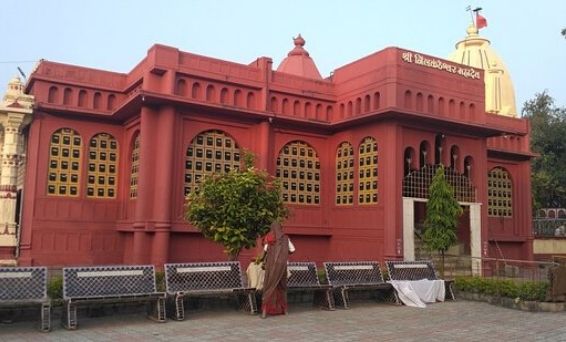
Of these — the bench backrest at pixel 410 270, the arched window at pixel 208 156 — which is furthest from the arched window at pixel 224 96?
the bench backrest at pixel 410 270

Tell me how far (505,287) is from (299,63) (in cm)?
1435

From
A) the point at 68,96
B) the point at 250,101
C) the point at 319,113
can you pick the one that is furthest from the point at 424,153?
the point at 68,96

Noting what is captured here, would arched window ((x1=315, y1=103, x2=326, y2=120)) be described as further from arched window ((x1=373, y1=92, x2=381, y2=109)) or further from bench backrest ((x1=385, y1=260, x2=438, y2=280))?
bench backrest ((x1=385, y1=260, x2=438, y2=280))

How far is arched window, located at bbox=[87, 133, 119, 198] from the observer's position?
16.8 meters

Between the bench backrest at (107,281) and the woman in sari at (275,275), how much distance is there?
1.96 meters

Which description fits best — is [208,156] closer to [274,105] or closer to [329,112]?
[274,105]

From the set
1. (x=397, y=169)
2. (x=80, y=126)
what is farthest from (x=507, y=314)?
(x=80, y=126)

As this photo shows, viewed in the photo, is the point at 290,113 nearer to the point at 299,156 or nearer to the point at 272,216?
the point at 299,156

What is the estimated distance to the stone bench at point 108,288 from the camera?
8414 millimetres

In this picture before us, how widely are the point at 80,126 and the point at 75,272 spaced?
899 centimetres

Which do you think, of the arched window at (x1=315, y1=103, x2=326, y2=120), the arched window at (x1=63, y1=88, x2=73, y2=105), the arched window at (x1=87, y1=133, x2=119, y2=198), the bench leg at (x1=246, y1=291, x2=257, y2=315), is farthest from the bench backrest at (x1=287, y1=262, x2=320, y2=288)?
the arched window at (x1=63, y1=88, x2=73, y2=105)

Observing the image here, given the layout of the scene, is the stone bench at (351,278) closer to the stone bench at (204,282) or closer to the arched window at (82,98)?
the stone bench at (204,282)

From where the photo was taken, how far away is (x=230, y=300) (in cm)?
1052

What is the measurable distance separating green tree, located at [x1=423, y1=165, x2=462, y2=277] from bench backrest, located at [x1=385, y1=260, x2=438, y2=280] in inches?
75.0
